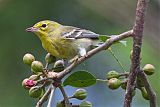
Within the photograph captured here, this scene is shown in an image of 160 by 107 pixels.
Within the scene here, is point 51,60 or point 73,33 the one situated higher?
point 73,33

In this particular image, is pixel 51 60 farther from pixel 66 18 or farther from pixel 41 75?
pixel 66 18

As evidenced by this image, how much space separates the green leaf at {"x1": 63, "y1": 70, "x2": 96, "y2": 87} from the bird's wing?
331mm

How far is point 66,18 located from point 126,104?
4302mm

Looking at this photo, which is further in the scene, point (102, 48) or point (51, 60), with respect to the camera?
point (51, 60)

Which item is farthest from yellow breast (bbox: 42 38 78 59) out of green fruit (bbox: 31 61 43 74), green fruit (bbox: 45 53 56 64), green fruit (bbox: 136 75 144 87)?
green fruit (bbox: 136 75 144 87)

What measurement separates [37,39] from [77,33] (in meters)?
3.09

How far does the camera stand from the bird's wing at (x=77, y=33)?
7.70 ft

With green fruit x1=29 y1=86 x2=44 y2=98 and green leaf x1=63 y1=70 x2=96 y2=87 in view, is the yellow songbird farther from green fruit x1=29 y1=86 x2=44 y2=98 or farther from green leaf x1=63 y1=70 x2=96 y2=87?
green fruit x1=29 y1=86 x2=44 y2=98

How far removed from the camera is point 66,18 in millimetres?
5969

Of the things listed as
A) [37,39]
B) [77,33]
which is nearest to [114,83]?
[77,33]

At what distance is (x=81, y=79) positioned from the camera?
1.98 m

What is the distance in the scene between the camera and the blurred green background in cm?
453

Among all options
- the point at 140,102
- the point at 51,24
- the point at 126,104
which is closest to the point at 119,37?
the point at 126,104

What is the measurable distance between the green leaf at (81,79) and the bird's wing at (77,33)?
0.33 metres
